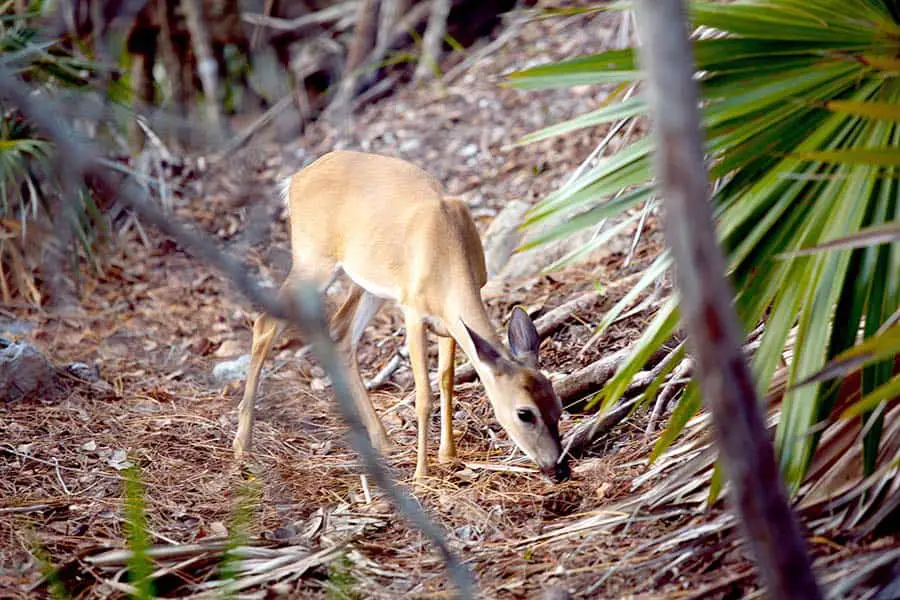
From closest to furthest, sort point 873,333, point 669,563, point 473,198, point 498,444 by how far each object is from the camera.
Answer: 1. point 873,333
2. point 669,563
3. point 498,444
4. point 473,198

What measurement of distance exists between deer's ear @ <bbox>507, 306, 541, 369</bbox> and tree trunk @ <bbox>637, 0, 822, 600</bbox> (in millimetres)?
2493

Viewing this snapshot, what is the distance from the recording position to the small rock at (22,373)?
5496 millimetres

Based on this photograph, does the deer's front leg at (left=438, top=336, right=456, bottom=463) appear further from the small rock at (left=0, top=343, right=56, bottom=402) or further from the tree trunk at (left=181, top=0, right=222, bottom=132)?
the tree trunk at (left=181, top=0, right=222, bottom=132)

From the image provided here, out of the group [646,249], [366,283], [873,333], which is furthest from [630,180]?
[646,249]

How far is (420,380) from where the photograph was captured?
502cm

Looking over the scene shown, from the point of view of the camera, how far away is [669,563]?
3.33 m

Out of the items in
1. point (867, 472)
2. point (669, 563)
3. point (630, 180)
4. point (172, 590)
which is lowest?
point (172, 590)

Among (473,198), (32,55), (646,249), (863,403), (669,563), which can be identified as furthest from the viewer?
(473,198)

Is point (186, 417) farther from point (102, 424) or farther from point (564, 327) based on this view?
point (564, 327)

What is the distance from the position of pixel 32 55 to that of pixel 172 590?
503 cm

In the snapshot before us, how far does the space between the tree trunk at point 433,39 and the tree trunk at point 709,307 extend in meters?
8.47

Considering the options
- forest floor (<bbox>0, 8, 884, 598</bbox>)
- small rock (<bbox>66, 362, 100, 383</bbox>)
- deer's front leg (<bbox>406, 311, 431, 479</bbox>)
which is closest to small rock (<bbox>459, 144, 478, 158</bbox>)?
forest floor (<bbox>0, 8, 884, 598</bbox>)

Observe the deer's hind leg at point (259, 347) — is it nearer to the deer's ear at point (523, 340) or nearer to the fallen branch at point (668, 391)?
the deer's ear at point (523, 340)

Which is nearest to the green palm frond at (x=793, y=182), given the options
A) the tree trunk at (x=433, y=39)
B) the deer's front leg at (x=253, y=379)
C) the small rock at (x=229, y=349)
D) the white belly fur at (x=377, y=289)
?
the white belly fur at (x=377, y=289)
